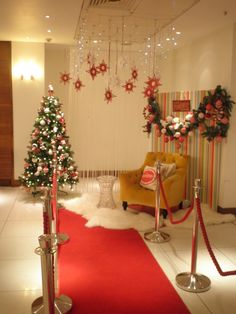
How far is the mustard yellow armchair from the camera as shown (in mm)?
5582

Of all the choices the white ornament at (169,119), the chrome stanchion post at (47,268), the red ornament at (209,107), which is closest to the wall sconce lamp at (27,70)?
the white ornament at (169,119)

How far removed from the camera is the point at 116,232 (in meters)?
5.01

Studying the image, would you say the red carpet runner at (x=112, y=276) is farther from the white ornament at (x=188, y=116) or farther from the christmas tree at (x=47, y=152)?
the white ornament at (x=188, y=116)

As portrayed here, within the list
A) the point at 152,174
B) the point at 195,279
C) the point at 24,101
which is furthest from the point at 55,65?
the point at 195,279

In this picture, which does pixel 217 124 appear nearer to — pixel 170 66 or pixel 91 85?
pixel 170 66

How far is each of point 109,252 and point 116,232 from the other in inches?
26.7

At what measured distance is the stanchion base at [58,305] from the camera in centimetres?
305

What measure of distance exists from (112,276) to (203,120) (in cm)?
329

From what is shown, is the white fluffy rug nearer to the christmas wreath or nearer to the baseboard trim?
the baseboard trim

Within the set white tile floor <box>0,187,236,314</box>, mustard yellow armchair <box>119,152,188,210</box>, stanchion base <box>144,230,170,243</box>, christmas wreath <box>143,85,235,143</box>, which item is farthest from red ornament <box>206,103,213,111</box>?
stanchion base <box>144,230,170,243</box>

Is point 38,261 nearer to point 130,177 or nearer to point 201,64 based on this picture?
point 130,177

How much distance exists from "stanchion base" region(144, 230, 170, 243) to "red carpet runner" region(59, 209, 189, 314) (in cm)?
12

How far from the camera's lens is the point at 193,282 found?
3.55 m

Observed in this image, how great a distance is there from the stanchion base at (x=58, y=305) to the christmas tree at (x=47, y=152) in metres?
3.33
